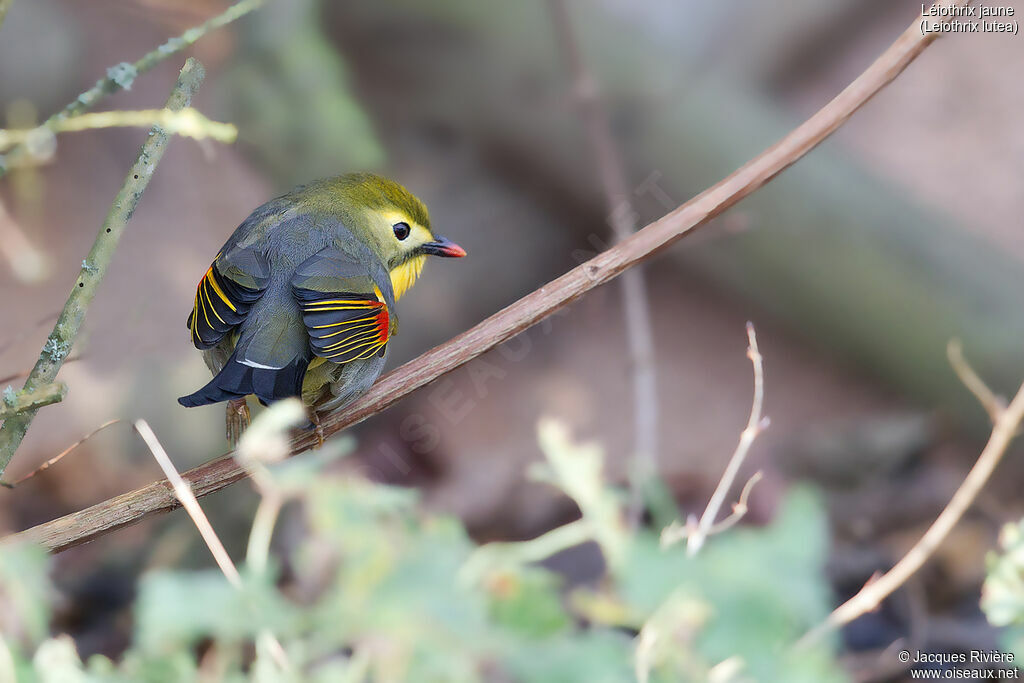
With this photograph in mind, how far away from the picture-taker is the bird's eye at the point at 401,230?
345 centimetres

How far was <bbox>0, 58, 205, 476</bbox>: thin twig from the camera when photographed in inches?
82.7

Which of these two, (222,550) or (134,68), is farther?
(134,68)

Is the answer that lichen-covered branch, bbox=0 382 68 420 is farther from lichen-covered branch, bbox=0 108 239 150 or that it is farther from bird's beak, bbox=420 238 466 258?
bird's beak, bbox=420 238 466 258

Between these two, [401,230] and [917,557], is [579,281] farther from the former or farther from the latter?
[401,230]

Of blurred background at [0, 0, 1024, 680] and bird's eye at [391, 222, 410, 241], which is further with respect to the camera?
blurred background at [0, 0, 1024, 680]

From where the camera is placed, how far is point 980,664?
3.88 meters

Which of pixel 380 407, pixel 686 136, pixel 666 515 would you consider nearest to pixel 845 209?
pixel 686 136

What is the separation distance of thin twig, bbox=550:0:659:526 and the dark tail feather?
1551 millimetres

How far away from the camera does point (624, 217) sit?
4656 millimetres

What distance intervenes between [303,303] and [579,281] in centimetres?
89

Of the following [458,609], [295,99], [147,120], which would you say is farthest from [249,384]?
[295,99]

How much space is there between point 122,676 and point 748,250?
4.53 metres

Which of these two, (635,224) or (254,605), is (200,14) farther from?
(254,605)

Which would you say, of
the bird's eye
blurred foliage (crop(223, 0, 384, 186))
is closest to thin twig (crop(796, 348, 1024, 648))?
the bird's eye
